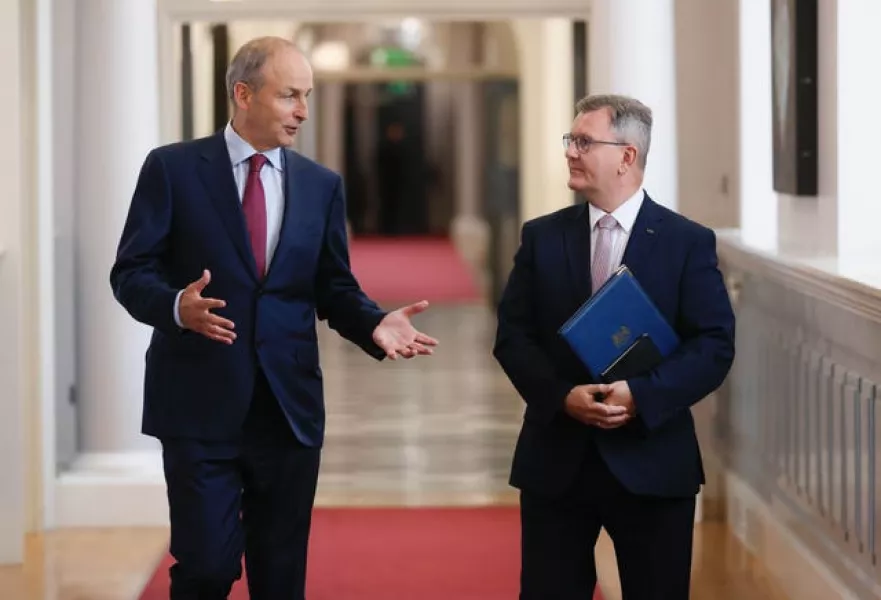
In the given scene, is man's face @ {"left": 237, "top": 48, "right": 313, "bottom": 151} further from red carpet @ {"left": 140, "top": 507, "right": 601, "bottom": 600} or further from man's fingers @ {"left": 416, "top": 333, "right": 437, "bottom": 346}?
red carpet @ {"left": 140, "top": 507, "right": 601, "bottom": 600}

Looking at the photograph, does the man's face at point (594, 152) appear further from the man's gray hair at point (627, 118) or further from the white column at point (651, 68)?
the white column at point (651, 68)

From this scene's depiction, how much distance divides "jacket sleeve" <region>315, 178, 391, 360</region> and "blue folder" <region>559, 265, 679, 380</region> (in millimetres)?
739

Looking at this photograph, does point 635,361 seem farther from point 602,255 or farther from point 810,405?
point 810,405

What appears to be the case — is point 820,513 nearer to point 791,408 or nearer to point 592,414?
point 791,408

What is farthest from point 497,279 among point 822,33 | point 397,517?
point 822,33

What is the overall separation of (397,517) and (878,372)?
3193 millimetres

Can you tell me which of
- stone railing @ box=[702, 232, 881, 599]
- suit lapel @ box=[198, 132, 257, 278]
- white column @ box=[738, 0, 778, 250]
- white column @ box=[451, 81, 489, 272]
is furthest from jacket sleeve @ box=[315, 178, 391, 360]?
white column @ box=[451, 81, 489, 272]

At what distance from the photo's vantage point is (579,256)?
4.45 meters

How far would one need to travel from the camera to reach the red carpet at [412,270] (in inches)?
832

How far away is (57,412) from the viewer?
8.16 meters

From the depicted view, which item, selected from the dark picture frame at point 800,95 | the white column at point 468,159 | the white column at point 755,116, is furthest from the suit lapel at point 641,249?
the white column at point 468,159

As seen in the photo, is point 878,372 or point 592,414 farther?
point 878,372

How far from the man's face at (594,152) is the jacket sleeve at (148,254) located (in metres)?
1.07

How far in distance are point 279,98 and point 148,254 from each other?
0.53 metres
